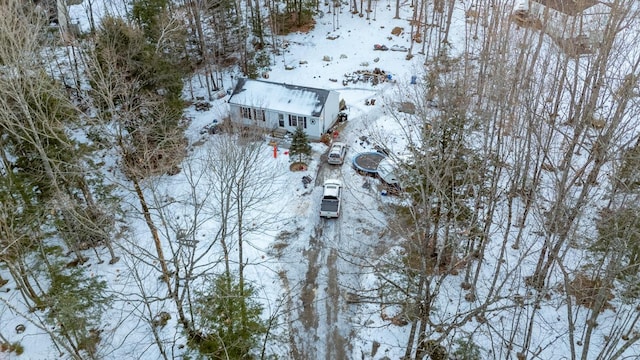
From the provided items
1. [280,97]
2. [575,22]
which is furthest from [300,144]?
[575,22]

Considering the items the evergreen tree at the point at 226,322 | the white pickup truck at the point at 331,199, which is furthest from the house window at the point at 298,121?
the evergreen tree at the point at 226,322

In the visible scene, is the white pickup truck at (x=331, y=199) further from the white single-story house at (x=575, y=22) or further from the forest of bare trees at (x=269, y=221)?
the white single-story house at (x=575, y=22)

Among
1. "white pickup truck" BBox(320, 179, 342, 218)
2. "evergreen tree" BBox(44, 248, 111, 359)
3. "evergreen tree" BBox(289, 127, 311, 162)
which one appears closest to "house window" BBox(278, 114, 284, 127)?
"evergreen tree" BBox(289, 127, 311, 162)

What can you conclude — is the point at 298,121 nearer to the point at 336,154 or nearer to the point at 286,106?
the point at 286,106

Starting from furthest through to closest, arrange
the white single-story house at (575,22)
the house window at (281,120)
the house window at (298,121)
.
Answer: the house window at (281,120) → the house window at (298,121) → the white single-story house at (575,22)

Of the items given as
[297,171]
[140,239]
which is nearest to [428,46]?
[297,171]

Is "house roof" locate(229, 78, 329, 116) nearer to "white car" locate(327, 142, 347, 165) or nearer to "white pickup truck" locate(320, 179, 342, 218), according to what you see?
"white car" locate(327, 142, 347, 165)

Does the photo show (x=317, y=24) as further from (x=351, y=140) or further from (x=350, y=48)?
(x=351, y=140)
